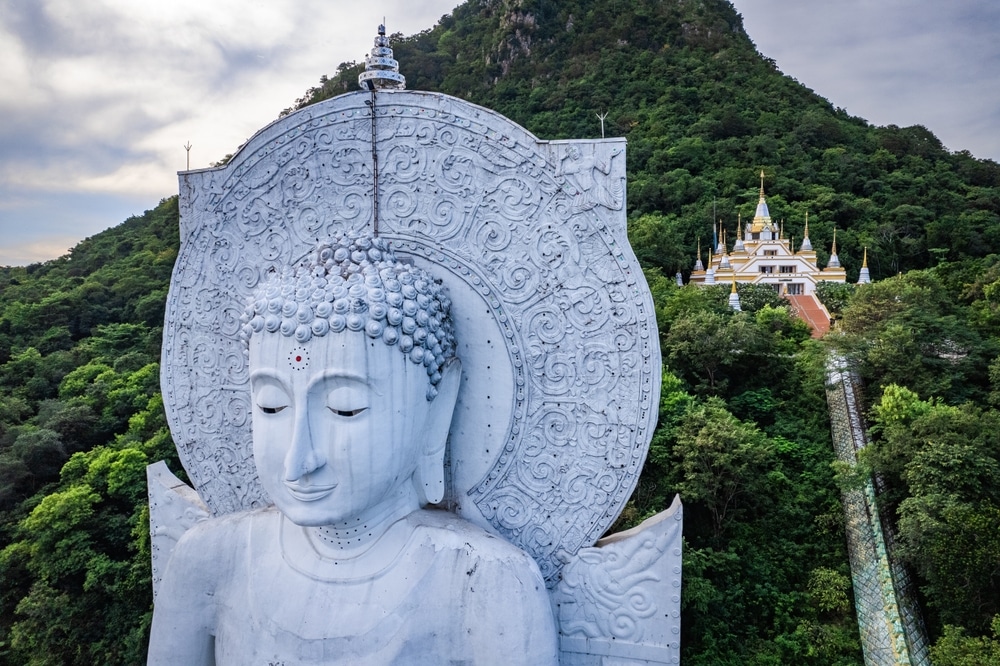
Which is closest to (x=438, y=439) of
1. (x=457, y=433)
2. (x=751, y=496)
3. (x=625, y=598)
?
(x=457, y=433)

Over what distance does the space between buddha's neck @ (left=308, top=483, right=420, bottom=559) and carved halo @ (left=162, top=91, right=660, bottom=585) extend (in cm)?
29

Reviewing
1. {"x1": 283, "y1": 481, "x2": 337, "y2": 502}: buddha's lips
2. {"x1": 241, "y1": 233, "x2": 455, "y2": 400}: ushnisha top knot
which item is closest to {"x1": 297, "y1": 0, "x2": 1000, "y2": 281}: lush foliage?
{"x1": 241, "y1": 233, "x2": 455, "y2": 400}: ushnisha top knot

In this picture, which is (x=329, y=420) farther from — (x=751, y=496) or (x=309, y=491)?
(x=751, y=496)

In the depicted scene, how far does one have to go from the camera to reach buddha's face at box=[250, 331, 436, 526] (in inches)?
92.8

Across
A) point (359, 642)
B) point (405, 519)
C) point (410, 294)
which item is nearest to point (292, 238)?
point (410, 294)

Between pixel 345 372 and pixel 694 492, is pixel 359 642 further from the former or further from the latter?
pixel 694 492

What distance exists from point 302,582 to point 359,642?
0.35 meters

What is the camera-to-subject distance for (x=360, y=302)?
2.39 meters

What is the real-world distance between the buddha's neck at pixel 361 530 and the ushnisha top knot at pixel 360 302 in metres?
0.49

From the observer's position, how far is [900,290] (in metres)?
14.8

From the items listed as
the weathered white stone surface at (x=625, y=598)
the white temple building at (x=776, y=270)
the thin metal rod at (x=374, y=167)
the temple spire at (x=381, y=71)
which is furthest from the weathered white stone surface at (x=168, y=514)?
the white temple building at (x=776, y=270)

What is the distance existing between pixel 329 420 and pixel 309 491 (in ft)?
0.92

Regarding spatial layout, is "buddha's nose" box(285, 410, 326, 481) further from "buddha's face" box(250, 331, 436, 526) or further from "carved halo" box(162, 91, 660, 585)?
"carved halo" box(162, 91, 660, 585)

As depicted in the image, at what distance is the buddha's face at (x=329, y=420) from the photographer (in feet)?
7.73
